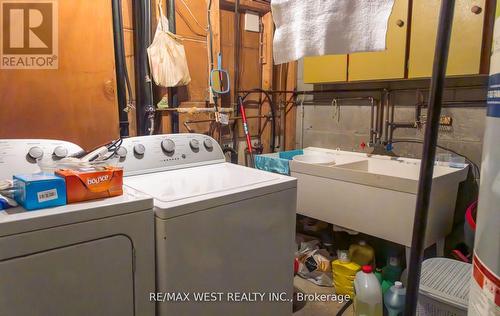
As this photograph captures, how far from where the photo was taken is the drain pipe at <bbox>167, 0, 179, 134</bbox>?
2357 millimetres

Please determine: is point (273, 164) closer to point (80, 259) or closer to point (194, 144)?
point (194, 144)

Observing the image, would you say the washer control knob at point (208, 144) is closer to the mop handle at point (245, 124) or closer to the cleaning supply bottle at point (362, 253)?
the mop handle at point (245, 124)

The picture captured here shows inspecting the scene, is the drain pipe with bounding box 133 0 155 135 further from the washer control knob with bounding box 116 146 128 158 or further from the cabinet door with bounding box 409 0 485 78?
the cabinet door with bounding box 409 0 485 78

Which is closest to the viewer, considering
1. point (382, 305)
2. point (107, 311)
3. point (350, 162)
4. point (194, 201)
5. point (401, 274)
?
point (107, 311)

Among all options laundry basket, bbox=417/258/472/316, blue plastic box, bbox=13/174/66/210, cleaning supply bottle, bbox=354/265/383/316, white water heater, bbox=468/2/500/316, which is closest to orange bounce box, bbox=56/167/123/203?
blue plastic box, bbox=13/174/66/210

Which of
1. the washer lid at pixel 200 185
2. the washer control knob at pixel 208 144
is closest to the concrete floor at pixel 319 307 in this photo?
the washer lid at pixel 200 185

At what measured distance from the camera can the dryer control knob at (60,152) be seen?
56.8 inches

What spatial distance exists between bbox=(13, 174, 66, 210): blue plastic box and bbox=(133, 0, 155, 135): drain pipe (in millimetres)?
1331

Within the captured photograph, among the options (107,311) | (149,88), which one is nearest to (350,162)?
(149,88)

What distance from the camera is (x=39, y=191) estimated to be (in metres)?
0.98

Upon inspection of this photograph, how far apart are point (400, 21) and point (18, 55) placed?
227 cm

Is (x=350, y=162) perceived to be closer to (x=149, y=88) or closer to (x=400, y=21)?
(x=400, y=21)

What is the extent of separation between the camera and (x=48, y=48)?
177cm

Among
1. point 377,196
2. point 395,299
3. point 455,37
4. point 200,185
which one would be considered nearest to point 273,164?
point 377,196
